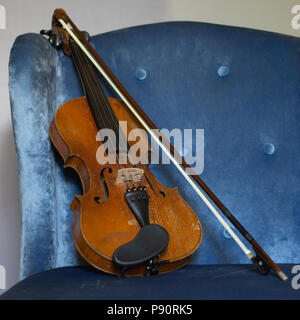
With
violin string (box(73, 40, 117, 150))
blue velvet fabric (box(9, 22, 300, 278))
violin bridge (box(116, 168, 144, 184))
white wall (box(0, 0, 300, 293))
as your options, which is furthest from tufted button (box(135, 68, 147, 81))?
white wall (box(0, 0, 300, 293))

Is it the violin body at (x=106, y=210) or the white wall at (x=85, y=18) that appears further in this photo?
the white wall at (x=85, y=18)

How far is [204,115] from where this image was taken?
102 centimetres

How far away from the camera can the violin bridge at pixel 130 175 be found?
0.81 metres

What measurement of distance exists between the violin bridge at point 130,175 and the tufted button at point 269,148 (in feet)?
1.10

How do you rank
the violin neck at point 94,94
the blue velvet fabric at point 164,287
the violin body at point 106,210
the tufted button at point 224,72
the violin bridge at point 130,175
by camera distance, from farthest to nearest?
1. the tufted button at point 224,72
2. the violin neck at point 94,94
3. the violin bridge at point 130,175
4. the violin body at point 106,210
5. the blue velvet fabric at point 164,287

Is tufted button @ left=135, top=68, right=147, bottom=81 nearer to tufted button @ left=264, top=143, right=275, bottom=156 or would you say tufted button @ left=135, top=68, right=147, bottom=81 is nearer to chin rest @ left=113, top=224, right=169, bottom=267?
tufted button @ left=264, top=143, right=275, bottom=156

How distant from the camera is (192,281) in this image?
67 centimetres

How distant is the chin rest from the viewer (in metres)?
0.66

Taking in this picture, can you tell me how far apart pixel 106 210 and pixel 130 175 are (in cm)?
11

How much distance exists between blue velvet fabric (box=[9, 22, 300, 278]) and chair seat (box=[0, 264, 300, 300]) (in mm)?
175

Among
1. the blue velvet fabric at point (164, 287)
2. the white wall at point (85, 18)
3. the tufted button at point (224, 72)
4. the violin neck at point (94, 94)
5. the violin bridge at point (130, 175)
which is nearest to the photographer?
the blue velvet fabric at point (164, 287)

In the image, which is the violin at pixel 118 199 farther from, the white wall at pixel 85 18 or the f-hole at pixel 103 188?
the white wall at pixel 85 18

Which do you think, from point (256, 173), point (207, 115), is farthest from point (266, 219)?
point (207, 115)

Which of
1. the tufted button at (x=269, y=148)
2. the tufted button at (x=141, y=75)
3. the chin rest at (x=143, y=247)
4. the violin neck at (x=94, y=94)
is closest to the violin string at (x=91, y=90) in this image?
the violin neck at (x=94, y=94)
